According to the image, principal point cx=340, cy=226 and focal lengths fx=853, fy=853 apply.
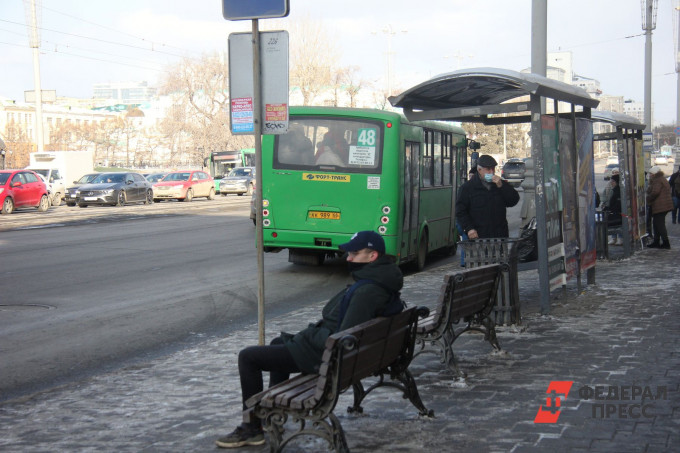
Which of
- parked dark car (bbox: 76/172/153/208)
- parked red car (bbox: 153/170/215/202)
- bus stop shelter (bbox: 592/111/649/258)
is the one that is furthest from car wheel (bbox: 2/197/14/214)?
bus stop shelter (bbox: 592/111/649/258)

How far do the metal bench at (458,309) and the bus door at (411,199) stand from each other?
7.10 m

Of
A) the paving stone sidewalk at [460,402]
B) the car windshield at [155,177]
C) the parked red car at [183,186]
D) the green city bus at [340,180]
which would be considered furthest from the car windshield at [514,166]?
the paving stone sidewalk at [460,402]

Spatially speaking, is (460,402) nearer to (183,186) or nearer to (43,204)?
(43,204)

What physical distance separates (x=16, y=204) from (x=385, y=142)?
2342cm

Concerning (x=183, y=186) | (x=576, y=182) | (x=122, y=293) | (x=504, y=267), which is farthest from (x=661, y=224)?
(x=183, y=186)

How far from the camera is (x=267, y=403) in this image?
464cm

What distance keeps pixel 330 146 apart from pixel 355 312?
Answer: 32.7 feet

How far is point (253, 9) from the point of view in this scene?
610 cm

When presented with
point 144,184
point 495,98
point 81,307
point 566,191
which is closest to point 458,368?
point 566,191

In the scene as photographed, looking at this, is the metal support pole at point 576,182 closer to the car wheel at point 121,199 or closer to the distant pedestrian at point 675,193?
the distant pedestrian at point 675,193

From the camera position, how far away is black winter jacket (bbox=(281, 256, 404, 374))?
506 cm

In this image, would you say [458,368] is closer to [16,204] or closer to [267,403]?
[267,403]

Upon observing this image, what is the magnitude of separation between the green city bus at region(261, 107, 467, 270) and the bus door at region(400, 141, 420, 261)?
0.7 inches

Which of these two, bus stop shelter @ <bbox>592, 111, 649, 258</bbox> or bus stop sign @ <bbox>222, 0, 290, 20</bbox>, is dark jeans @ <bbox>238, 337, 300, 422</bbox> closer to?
bus stop sign @ <bbox>222, 0, 290, 20</bbox>
